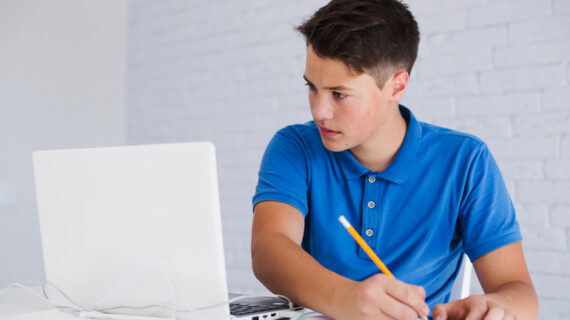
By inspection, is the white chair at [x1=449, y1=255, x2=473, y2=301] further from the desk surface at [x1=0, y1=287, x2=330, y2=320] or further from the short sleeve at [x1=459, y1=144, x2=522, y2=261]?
the desk surface at [x1=0, y1=287, x2=330, y2=320]

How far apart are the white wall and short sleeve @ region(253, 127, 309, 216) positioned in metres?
1.56

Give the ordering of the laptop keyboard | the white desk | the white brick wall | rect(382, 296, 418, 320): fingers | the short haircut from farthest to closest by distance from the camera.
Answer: the white brick wall, the short haircut, the white desk, the laptop keyboard, rect(382, 296, 418, 320): fingers

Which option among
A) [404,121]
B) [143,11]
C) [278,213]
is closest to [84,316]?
[278,213]

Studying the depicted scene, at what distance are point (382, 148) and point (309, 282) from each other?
44 centimetres

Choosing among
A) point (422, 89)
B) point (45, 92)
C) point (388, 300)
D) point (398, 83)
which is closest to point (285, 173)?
point (398, 83)

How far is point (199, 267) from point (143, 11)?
91.4 inches

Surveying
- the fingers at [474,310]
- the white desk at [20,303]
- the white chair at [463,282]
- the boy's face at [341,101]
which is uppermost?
the boy's face at [341,101]

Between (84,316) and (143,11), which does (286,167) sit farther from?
(143,11)

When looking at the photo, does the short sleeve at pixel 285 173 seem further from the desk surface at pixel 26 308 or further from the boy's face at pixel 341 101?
the desk surface at pixel 26 308

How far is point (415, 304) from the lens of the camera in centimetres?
75

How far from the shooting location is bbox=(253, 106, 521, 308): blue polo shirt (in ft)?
3.90

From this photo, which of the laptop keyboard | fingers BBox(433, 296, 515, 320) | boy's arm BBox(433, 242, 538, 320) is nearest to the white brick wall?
boy's arm BBox(433, 242, 538, 320)

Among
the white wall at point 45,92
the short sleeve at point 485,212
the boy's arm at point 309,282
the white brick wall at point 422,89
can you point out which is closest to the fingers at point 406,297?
the boy's arm at point 309,282

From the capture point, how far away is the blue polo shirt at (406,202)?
3.90 ft
